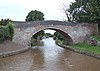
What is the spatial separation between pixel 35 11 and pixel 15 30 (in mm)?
35822

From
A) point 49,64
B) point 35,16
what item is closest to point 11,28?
point 49,64

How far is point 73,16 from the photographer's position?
4428 cm

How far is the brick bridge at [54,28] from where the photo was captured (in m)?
34.9

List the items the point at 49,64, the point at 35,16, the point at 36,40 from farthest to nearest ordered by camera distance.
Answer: the point at 35,16, the point at 36,40, the point at 49,64

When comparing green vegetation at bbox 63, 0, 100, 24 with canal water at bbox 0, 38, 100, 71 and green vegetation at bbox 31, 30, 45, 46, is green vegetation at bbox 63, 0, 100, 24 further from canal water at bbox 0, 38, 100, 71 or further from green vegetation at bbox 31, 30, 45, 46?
canal water at bbox 0, 38, 100, 71

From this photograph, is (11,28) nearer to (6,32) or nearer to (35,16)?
(6,32)

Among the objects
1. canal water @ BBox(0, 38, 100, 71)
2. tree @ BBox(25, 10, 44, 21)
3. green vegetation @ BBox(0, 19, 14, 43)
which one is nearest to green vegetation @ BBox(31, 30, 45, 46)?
tree @ BBox(25, 10, 44, 21)

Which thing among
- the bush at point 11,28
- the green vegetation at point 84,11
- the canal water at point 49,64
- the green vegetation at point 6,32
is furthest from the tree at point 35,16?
the canal water at point 49,64

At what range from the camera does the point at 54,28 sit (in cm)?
3712

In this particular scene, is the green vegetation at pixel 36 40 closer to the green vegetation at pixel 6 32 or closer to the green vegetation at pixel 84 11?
the green vegetation at pixel 84 11

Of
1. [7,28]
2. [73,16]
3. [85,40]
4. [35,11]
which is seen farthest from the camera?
[35,11]

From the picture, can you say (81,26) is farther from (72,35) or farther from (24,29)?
(24,29)

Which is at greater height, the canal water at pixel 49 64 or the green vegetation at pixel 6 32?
the green vegetation at pixel 6 32

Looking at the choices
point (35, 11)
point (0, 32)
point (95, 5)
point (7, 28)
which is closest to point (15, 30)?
point (7, 28)
